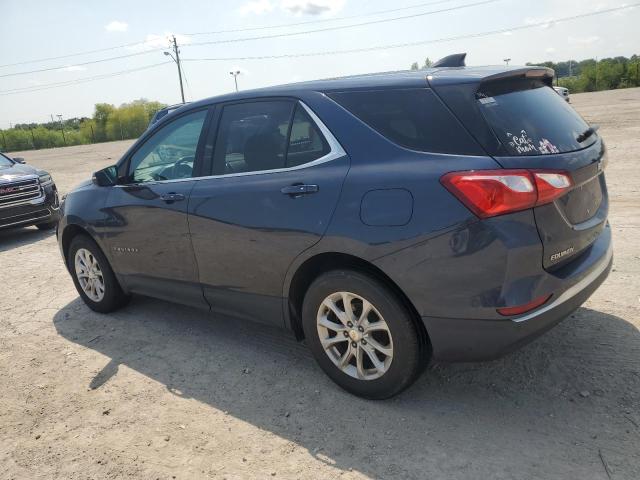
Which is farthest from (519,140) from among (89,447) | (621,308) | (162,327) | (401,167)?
(162,327)

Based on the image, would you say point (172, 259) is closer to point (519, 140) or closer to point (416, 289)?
point (416, 289)

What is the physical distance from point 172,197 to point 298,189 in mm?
1214

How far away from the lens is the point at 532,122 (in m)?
2.87

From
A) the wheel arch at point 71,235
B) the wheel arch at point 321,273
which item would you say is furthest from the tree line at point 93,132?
the wheel arch at point 321,273

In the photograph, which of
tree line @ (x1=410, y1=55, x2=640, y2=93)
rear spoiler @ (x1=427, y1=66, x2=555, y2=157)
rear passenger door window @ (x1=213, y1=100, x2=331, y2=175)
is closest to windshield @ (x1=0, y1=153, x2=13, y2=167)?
rear passenger door window @ (x1=213, y1=100, x2=331, y2=175)

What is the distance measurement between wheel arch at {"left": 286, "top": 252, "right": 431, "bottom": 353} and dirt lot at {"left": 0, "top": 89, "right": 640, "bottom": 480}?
0.44 m

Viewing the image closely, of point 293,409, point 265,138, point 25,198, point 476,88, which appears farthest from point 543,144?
point 25,198

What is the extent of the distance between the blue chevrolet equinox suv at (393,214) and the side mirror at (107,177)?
0.78 metres

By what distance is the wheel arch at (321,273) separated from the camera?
2906mm

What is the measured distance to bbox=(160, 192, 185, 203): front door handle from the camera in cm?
389

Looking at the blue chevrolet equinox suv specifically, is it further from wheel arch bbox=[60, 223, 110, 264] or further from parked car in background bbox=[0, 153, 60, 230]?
parked car in background bbox=[0, 153, 60, 230]

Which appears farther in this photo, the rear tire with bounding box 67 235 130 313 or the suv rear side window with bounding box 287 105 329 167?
the rear tire with bounding box 67 235 130 313

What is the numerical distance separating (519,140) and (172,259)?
2579 mm

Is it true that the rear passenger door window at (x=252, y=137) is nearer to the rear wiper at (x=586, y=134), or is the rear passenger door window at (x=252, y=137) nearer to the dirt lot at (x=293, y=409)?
the dirt lot at (x=293, y=409)
